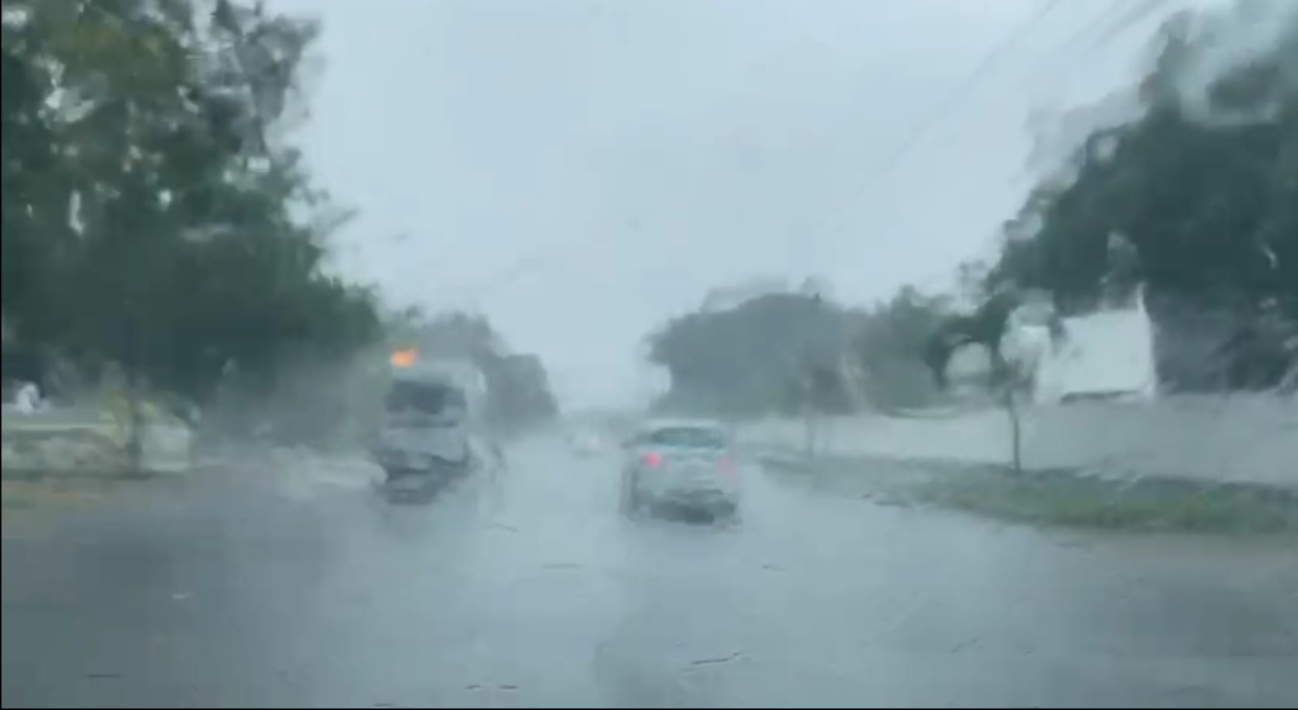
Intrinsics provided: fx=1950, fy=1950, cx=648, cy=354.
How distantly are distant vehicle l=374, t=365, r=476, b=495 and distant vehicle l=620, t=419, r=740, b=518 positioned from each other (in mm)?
1524

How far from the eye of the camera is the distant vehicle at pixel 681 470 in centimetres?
1259

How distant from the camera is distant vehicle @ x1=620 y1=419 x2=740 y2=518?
41.3ft

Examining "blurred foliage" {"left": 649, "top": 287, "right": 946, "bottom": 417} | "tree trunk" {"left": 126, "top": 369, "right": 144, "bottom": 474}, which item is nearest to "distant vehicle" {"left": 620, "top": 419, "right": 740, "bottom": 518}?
"blurred foliage" {"left": 649, "top": 287, "right": 946, "bottom": 417}

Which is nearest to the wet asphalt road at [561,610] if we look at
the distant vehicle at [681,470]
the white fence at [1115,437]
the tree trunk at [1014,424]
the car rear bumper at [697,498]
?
the distant vehicle at [681,470]

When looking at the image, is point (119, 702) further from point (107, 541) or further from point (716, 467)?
point (716, 467)

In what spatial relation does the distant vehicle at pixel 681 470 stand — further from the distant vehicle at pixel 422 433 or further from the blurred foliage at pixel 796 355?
the distant vehicle at pixel 422 433

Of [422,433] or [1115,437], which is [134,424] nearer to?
[422,433]

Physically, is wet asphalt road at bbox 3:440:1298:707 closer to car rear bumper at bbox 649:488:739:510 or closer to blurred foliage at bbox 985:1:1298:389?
car rear bumper at bbox 649:488:739:510

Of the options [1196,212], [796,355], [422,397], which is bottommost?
[422,397]

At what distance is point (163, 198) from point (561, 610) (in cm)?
274

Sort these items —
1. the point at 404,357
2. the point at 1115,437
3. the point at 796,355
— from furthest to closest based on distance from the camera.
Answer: the point at 1115,437, the point at 796,355, the point at 404,357

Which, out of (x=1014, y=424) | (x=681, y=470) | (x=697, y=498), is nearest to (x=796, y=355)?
(x=681, y=470)

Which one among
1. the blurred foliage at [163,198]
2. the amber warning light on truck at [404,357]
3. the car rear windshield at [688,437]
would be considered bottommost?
the car rear windshield at [688,437]

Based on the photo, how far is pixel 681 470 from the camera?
520 inches
